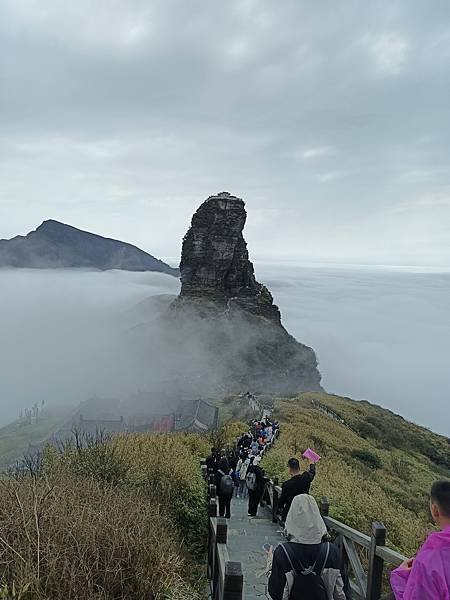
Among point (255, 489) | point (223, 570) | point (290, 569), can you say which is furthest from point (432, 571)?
point (255, 489)

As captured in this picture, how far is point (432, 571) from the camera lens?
3.30 metres

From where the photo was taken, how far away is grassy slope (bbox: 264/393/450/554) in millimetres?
12177

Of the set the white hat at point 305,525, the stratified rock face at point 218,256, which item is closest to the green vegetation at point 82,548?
the white hat at point 305,525

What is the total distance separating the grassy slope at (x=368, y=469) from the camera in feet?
40.0

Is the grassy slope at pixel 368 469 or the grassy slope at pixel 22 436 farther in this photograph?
the grassy slope at pixel 22 436

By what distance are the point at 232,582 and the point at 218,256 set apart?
9464 cm

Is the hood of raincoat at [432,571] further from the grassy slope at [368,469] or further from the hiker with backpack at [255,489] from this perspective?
the hiker with backpack at [255,489]

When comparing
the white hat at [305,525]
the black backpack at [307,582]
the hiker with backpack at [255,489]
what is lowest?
the hiker with backpack at [255,489]

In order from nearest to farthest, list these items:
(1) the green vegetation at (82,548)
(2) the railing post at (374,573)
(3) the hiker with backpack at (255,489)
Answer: (1) the green vegetation at (82,548) < (2) the railing post at (374,573) < (3) the hiker with backpack at (255,489)

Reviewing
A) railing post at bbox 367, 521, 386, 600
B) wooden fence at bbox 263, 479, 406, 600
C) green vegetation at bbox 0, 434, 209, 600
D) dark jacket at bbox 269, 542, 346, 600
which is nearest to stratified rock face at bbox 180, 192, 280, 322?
green vegetation at bbox 0, 434, 209, 600

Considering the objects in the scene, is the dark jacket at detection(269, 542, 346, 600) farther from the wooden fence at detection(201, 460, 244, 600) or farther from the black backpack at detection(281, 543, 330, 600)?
the wooden fence at detection(201, 460, 244, 600)

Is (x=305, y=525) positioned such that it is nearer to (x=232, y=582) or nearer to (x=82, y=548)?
(x=232, y=582)

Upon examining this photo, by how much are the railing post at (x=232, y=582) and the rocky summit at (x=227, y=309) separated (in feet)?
276

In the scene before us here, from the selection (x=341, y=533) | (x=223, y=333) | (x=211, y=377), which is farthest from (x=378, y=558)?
(x=223, y=333)
